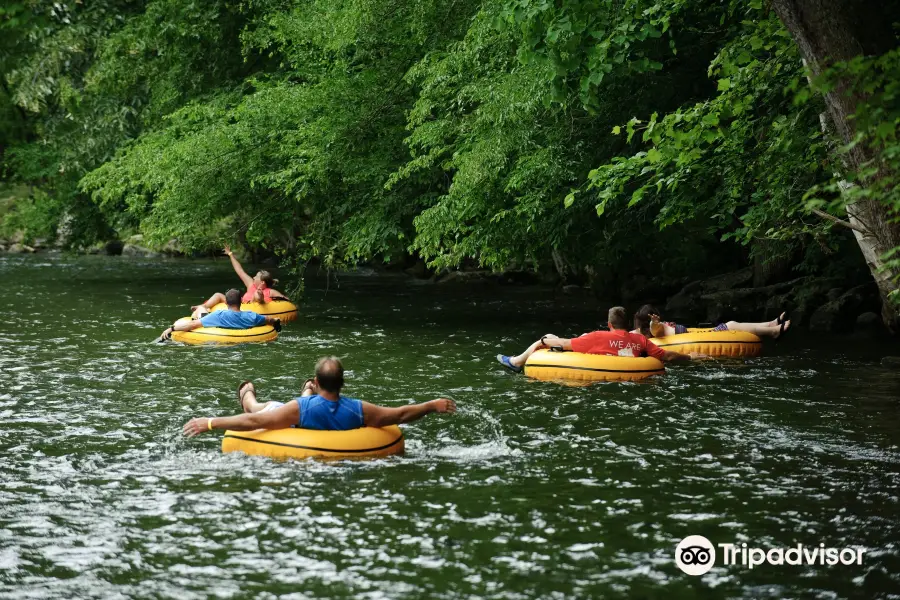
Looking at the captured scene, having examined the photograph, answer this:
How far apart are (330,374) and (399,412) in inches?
28.1

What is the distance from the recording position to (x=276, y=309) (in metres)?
19.2

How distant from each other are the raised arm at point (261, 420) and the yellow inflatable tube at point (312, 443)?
0.06 meters

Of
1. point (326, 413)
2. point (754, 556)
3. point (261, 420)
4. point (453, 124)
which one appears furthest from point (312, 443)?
point (453, 124)

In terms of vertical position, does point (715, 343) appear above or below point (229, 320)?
below

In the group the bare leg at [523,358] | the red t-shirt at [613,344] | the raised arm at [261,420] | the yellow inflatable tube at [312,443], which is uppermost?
the red t-shirt at [613,344]

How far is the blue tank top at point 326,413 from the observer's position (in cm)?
873

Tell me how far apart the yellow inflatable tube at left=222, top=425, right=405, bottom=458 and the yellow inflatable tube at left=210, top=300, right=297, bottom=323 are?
9.95 metres

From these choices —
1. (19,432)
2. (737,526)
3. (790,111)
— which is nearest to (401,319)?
(790,111)

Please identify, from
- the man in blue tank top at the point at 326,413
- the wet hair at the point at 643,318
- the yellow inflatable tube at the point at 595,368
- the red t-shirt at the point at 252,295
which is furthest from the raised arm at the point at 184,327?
the man in blue tank top at the point at 326,413

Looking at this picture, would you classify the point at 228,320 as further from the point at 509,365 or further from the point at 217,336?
the point at 509,365

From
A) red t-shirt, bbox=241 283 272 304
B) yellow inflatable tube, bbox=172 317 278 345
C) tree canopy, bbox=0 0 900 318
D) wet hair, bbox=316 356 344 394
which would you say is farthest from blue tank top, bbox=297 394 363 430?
red t-shirt, bbox=241 283 272 304

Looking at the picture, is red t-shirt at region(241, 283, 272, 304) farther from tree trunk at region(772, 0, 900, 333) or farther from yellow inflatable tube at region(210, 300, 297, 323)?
tree trunk at region(772, 0, 900, 333)

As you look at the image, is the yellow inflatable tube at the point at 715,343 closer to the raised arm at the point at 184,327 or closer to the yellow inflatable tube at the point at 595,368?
the yellow inflatable tube at the point at 595,368

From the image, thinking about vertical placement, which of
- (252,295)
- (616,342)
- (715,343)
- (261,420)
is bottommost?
(261,420)
